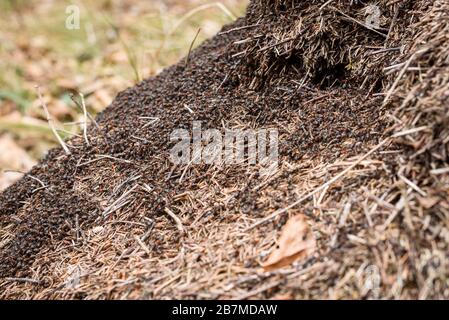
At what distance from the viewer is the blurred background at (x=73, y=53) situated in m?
4.14

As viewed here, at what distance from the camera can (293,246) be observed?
169 cm

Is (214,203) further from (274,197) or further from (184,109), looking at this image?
(184,109)

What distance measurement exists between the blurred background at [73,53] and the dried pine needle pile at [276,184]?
3.99 ft

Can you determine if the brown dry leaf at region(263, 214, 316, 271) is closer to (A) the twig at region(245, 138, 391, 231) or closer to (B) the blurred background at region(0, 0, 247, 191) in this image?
(A) the twig at region(245, 138, 391, 231)

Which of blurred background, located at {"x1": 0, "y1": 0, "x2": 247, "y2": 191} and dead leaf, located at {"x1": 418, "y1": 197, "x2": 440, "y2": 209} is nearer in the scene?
dead leaf, located at {"x1": 418, "y1": 197, "x2": 440, "y2": 209}

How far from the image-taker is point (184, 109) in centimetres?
244

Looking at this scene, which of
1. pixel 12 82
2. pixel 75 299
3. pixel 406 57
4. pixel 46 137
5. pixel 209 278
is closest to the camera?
pixel 209 278

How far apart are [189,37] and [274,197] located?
327 cm

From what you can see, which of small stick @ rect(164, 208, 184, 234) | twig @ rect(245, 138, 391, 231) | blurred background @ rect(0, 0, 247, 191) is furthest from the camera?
blurred background @ rect(0, 0, 247, 191)

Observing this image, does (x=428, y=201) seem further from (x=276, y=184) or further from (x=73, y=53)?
(x=73, y=53)

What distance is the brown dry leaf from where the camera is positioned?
1.68 m

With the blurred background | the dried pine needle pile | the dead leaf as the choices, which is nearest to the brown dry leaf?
the dried pine needle pile

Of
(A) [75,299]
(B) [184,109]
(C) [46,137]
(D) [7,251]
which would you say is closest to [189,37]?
(C) [46,137]

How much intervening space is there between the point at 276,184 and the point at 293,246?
1.08ft
